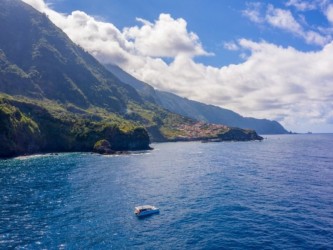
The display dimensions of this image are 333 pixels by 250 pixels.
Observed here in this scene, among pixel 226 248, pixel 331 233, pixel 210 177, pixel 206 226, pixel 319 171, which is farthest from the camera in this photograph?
pixel 319 171

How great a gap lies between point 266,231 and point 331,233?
1328 cm

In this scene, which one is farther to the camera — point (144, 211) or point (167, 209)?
point (167, 209)

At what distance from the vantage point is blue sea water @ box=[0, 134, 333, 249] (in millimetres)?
61719

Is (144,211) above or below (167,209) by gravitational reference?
above

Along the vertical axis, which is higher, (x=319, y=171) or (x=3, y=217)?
(x=319, y=171)

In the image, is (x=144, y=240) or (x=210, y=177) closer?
(x=144, y=240)

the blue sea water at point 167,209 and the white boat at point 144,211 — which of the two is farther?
the white boat at point 144,211

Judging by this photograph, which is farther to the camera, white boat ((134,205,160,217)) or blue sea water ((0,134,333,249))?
white boat ((134,205,160,217))

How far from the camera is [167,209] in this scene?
83938mm

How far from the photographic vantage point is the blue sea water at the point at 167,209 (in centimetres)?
6172

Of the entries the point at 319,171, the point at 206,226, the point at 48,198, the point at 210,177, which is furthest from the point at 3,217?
the point at 319,171

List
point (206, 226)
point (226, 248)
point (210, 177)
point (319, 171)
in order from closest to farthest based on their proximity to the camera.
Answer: point (226, 248)
point (206, 226)
point (210, 177)
point (319, 171)

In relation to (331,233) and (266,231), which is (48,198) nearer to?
(266,231)

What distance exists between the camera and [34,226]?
68500mm
